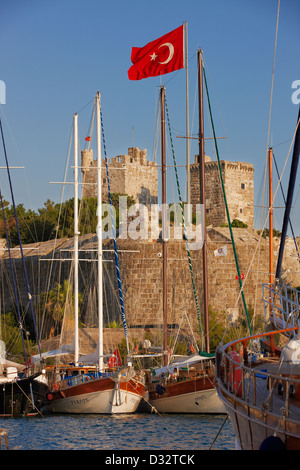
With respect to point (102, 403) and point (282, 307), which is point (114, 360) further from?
Answer: point (282, 307)

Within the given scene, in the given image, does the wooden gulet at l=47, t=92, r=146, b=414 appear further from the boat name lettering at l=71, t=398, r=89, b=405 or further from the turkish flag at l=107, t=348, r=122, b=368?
the turkish flag at l=107, t=348, r=122, b=368

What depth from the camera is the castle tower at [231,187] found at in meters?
61.9

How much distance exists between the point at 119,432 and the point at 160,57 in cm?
1440

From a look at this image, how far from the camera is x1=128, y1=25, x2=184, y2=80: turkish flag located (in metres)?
29.6

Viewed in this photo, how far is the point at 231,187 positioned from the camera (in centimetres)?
6397

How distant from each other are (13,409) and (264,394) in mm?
15280

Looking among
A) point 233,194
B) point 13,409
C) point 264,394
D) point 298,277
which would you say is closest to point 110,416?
point 13,409

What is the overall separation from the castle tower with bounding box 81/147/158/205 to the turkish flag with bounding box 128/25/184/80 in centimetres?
3249

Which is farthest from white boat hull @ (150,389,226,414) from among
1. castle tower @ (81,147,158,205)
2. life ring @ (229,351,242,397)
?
castle tower @ (81,147,158,205)

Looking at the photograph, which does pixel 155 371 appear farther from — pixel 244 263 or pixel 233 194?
pixel 233 194

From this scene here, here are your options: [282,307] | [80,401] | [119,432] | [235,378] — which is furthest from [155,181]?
[235,378]

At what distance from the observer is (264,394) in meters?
11.3

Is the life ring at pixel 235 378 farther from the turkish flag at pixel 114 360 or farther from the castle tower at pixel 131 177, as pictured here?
the castle tower at pixel 131 177

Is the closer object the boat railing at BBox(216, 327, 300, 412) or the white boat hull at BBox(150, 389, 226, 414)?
the boat railing at BBox(216, 327, 300, 412)
